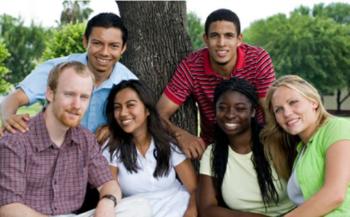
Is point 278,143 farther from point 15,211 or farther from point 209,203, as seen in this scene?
point 15,211

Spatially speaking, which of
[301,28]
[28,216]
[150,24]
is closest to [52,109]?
[28,216]

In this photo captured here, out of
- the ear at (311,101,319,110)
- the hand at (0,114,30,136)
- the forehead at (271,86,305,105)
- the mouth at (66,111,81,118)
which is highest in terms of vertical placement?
the forehead at (271,86,305,105)

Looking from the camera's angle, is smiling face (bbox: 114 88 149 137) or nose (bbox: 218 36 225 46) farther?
nose (bbox: 218 36 225 46)

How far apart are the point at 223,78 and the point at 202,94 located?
29cm

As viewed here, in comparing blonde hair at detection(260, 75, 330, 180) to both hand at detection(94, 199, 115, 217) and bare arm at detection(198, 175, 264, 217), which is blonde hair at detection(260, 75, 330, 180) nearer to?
bare arm at detection(198, 175, 264, 217)

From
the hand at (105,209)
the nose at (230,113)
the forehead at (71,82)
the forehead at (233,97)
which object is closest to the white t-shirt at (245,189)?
the nose at (230,113)

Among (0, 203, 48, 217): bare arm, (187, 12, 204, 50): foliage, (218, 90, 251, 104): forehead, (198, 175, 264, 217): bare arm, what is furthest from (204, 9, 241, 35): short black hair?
(187, 12, 204, 50): foliage

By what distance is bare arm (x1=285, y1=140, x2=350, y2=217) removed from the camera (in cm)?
348

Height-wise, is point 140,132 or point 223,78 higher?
point 223,78

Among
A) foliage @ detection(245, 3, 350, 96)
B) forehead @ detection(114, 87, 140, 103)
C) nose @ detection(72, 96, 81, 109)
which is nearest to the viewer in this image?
nose @ detection(72, 96, 81, 109)

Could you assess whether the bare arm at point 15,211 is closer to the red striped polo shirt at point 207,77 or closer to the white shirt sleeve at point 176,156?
the white shirt sleeve at point 176,156

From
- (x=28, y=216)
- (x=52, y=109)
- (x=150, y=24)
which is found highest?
(x=150, y=24)

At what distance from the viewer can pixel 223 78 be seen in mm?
4973

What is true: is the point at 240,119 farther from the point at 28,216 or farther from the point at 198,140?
the point at 28,216
